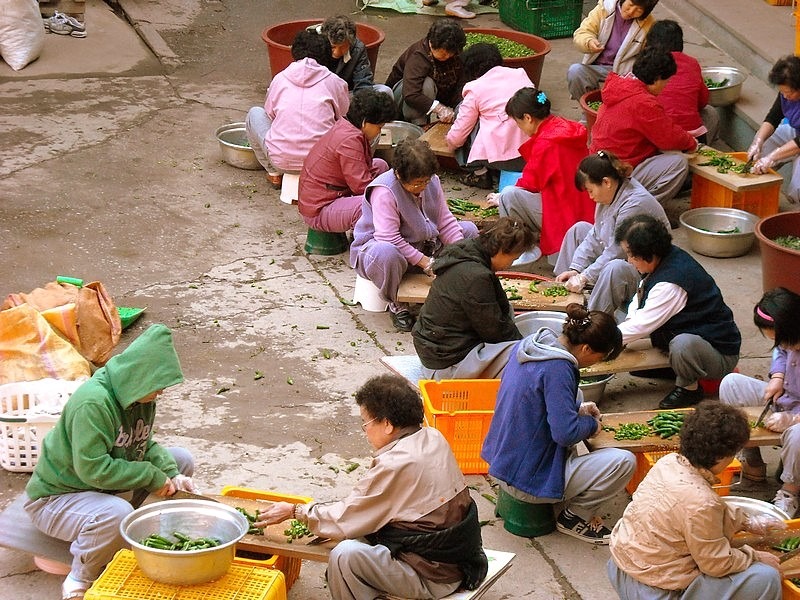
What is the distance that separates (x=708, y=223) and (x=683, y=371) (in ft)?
8.24

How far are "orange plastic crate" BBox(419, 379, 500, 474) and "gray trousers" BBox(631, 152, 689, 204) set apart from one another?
303cm

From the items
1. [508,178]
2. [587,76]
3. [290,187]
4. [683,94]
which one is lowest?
[290,187]

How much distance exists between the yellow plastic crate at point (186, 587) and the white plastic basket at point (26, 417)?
50.9 inches

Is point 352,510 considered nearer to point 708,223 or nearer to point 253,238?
point 253,238

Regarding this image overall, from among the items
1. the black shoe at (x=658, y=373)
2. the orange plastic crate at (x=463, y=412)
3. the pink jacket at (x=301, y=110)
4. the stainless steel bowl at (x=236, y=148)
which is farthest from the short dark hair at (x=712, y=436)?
the stainless steel bowl at (x=236, y=148)

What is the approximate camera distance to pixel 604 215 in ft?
23.0

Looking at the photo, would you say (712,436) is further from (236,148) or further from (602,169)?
(236,148)

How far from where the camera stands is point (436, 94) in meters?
9.46

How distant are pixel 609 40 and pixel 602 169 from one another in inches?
131

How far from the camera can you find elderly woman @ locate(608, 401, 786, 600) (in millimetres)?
4219

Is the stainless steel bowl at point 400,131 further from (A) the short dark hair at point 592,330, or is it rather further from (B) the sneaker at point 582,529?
(B) the sneaker at point 582,529

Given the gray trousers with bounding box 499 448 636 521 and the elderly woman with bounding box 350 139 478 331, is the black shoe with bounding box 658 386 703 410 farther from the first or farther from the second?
the elderly woman with bounding box 350 139 478 331

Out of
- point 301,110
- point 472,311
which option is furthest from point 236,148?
point 472,311

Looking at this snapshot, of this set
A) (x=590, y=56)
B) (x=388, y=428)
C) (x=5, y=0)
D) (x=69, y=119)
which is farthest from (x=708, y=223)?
(x=5, y=0)
